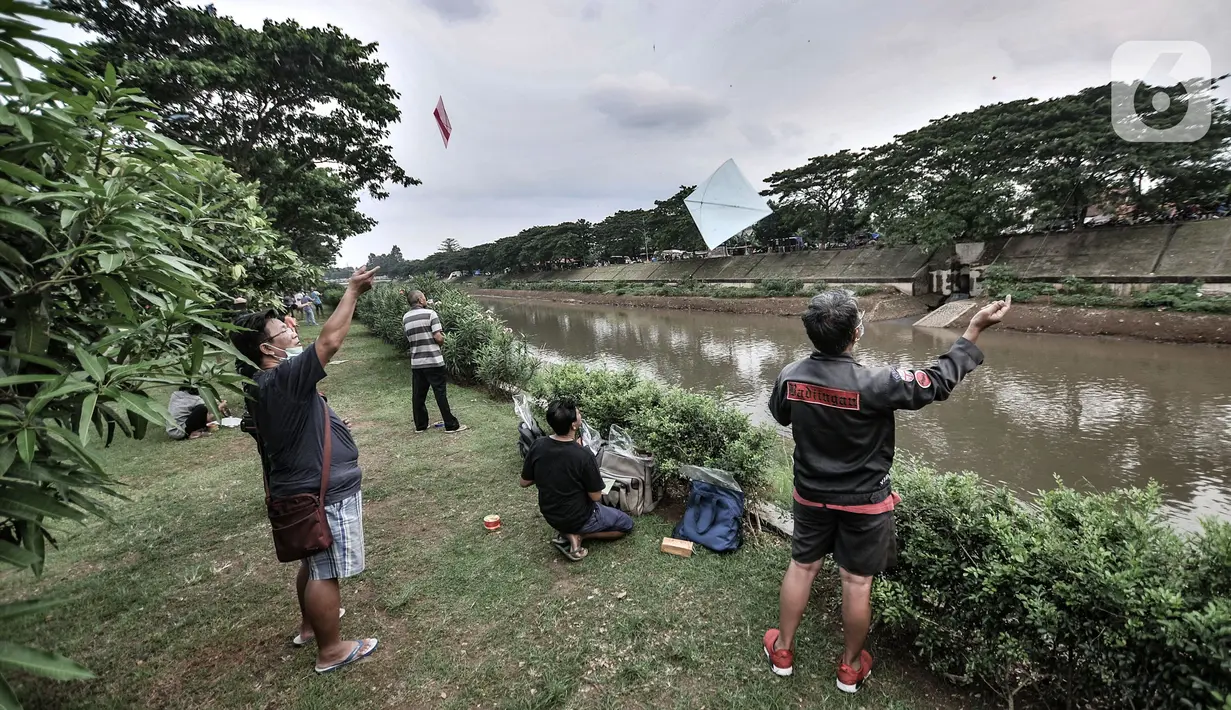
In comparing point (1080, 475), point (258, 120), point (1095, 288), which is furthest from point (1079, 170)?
point (258, 120)

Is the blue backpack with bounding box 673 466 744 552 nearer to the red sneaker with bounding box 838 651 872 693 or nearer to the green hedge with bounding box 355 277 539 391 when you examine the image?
the red sneaker with bounding box 838 651 872 693

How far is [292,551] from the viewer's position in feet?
6.94

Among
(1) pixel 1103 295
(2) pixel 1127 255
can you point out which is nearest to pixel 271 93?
(1) pixel 1103 295

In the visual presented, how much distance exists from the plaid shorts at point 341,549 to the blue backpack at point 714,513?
6.23 ft

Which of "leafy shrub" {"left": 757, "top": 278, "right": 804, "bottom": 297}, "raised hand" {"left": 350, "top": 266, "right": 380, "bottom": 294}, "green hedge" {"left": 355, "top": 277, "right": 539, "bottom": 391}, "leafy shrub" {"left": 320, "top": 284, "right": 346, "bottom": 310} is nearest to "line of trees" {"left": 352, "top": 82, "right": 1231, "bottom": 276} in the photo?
"leafy shrub" {"left": 757, "top": 278, "right": 804, "bottom": 297}

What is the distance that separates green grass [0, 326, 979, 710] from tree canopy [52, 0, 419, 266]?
8742 millimetres

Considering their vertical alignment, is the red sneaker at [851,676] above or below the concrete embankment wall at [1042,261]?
below

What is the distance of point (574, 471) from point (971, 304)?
18256 mm

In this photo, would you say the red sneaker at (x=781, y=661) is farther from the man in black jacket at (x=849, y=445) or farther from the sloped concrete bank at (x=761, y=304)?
the sloped concrete bank at (x=761, y=304)

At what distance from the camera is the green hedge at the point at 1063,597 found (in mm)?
1593

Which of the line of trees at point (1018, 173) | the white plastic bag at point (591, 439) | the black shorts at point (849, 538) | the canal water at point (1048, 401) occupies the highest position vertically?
the line of trees at point (1018, 173)

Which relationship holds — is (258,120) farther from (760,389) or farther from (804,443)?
(804,443)

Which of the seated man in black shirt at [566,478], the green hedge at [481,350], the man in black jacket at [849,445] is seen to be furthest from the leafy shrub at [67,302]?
the green hedge at [481,350]

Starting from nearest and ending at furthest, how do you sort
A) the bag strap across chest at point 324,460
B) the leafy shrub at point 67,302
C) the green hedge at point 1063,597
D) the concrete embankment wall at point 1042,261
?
the leafy shrub at point 67,302
the green hedge at point 1063,597
the bag strap across chest at point 324,460
the concrete embankment wall at point 1042,261
